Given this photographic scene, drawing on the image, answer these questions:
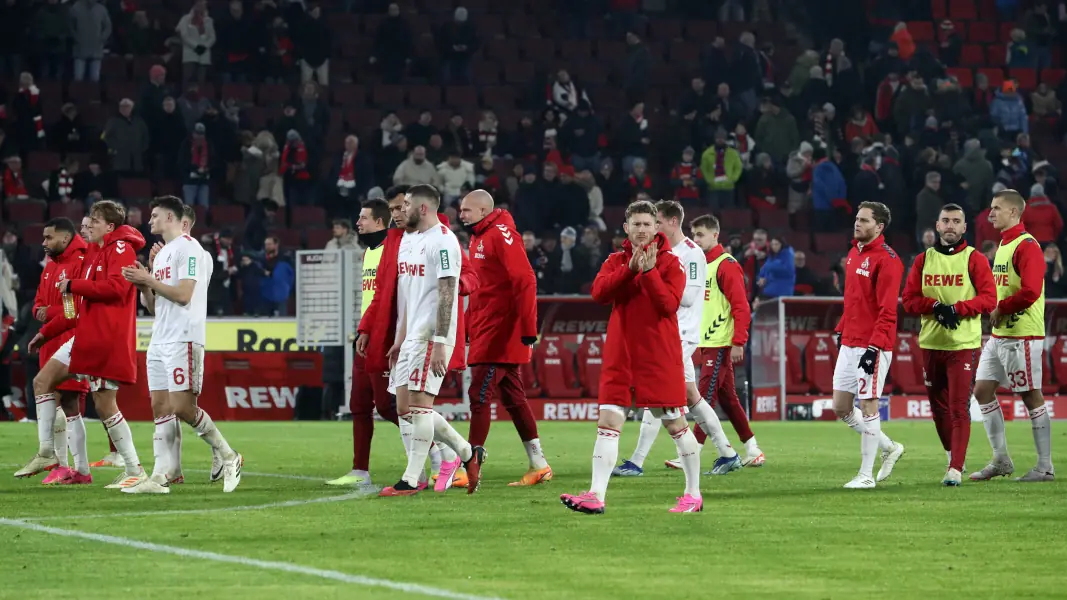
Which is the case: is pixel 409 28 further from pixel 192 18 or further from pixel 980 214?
pixel 980 214

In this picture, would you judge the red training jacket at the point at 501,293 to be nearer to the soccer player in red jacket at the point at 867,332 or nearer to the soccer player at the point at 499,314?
the soccer player at the point at 499,314

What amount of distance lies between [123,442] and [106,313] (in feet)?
3.34

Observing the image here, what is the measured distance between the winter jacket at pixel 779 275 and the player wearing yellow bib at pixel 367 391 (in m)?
13.6

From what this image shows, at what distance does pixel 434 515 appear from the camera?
33.6ft

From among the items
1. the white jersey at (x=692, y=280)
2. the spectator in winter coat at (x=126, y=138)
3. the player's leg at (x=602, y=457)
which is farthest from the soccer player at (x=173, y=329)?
the spectator in winter coat at (x=126, y=138)

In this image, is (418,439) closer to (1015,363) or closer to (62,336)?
(62,336)

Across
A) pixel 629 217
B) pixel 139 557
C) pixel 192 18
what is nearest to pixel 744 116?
pixel 192 18

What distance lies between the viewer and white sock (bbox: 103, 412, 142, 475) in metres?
12.4

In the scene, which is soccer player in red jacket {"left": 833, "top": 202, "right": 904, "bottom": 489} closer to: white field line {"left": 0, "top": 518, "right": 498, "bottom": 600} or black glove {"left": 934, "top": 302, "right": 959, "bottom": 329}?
black glove {"left": 934, "top": 302, "right": 959, "bottom": 329}

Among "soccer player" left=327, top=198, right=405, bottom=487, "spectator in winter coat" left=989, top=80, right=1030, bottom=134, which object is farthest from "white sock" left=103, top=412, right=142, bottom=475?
"spectator in winter coat" left=989, top=80, right=1030, bottom=134

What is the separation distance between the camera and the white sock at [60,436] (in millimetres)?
13516

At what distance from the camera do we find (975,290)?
42.0 feet

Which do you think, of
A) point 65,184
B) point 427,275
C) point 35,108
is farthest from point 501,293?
point 35,108

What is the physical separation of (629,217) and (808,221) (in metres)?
21.6
